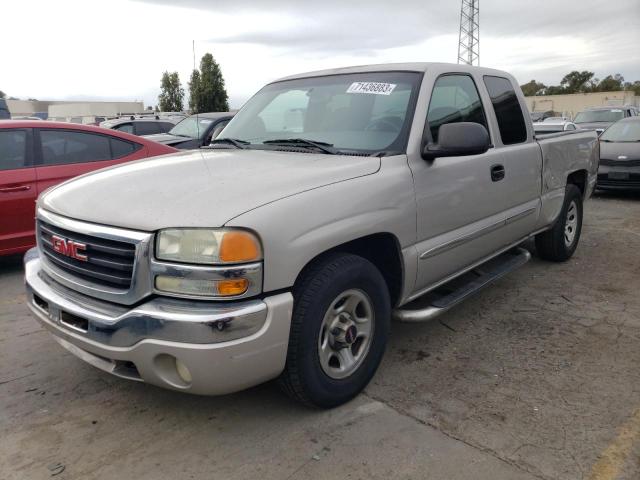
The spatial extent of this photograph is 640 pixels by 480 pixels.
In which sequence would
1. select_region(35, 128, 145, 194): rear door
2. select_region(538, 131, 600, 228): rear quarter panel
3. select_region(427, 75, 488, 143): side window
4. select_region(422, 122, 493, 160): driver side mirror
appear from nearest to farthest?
select_region(422, 122, 493, 160): driver side mirror, select_region(427, 75, 488, 143): side window, select_region(538, 131, 600, 228): rear quarter panel, select_region(35, 128, 145, 194): rear door

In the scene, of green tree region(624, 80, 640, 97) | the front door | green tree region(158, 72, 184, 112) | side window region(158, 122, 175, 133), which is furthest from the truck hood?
green tree region(624, 80, 640, 97)

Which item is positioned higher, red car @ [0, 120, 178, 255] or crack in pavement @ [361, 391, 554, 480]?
red car @ [0, 120, 178, 255]

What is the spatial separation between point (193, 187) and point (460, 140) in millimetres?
1521

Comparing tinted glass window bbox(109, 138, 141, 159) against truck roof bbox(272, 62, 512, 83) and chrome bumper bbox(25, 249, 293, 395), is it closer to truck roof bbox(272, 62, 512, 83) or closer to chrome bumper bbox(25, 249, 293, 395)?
truck roof bbox(272, 62, 512, 83)

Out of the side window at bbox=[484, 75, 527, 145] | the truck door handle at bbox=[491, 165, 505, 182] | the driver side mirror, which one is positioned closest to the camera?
the driver side mirror

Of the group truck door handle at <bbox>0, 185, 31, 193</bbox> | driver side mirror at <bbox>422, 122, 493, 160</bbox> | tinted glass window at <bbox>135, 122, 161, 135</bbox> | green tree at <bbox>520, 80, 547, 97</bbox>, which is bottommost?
truck door handle at <bbox>0, 185, 31, 193</bbox>

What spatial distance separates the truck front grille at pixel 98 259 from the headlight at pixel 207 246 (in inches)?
6.4

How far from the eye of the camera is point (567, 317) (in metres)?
4.20

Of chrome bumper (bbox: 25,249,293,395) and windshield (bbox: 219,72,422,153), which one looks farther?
windshield (bbox: 219,72,422,153)

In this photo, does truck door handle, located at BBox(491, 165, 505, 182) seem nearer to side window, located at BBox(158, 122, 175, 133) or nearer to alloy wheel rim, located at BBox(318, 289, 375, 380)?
alloy wheel rim, located at BBox(318, 289, 375, 380)

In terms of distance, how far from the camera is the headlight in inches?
89.7

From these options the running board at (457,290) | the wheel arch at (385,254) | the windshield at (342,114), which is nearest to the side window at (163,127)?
the windshield at (342,114)

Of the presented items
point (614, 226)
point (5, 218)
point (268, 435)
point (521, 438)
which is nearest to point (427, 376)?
point (521, 438)

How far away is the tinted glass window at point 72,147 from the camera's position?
5.61 metres
